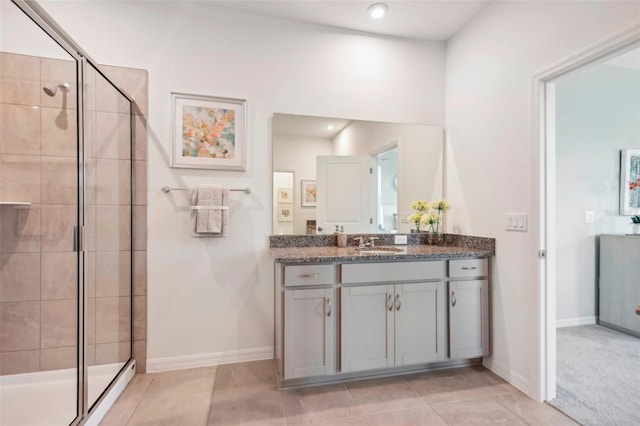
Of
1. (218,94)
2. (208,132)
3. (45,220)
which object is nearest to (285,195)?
(208,132)

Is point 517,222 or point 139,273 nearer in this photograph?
point 517,222

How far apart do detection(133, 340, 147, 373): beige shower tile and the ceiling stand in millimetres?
2591

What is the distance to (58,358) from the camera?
1872 millimetres

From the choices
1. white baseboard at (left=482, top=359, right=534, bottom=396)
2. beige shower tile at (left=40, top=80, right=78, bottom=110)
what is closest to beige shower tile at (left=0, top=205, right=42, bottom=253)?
beige shower tile at (left=40, top=80, right=78, bottom=110)

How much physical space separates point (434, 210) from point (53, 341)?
289 cm

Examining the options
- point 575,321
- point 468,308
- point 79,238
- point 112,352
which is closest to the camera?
point 79,238

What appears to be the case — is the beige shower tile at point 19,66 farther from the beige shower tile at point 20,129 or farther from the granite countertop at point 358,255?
the granite countertop at point 358,255

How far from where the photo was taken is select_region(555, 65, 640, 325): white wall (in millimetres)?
3191

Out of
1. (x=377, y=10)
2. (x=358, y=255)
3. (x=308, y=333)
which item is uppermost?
(x=377, y=10)

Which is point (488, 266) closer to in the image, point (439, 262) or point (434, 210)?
point (439, 262)

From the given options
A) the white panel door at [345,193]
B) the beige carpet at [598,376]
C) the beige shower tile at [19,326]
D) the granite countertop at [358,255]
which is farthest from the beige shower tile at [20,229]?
the beige carpet at [598,376]

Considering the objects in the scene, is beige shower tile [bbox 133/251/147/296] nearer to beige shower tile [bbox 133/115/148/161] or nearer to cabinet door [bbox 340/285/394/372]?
beige shower tile [bbox 133/115/148/161]

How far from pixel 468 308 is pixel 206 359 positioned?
6.53ft

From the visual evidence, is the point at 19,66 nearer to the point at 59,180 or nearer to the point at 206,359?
the point at 59,180
